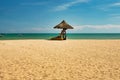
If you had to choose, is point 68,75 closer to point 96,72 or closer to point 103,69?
point 96,72

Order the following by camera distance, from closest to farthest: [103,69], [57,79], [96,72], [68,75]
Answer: [57,79], [68,75], [96,72], [103,69]

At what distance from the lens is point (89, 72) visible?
22.4 feet

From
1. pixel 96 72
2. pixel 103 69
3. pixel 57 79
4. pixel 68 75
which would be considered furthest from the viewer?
pixel 103 69

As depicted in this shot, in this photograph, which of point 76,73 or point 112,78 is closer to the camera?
point 112,78

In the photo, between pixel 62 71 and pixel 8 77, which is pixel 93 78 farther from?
pixel 8 77

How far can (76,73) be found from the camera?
6676 mm

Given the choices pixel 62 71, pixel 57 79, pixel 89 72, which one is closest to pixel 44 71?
pixel 62 71

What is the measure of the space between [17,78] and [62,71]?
168 cm

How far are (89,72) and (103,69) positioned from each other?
77 centimetres

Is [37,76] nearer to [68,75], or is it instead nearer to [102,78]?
[68,75]

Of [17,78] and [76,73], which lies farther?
[76,73]

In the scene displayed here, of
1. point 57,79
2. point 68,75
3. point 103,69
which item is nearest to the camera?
point 57,79

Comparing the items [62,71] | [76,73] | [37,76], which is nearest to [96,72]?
[76,73]

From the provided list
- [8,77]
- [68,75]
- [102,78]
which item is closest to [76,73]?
[68,75]
